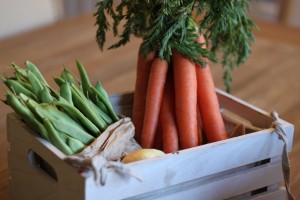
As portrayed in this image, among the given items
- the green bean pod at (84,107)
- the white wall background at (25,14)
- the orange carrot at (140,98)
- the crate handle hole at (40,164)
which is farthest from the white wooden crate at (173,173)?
the white wall background at (25,14)

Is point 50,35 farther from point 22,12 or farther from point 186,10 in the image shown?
point 186,10

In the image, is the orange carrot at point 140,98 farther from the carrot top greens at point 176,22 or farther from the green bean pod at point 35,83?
the green bean pod at point 35,83

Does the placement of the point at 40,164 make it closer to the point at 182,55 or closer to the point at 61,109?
the point at 61,109

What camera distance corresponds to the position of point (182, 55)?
3.62ft

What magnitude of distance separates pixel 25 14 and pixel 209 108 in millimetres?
1185

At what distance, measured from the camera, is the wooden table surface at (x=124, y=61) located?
162 cm

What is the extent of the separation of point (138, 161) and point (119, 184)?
0.05 m

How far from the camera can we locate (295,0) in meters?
3.26

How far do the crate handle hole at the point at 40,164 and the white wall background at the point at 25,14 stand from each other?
1076 millimetres

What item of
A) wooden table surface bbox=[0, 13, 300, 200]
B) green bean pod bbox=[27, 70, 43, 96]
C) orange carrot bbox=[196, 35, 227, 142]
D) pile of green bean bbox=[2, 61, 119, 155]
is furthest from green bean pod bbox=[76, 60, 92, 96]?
wooden table surface bbox=[0, 13, 300, 200]

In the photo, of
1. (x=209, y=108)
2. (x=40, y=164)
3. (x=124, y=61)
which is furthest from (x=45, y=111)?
(x=124, y=61)

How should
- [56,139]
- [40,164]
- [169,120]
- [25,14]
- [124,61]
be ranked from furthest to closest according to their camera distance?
[25,14]
[124,61]
[169,120]
[40,164]
[56,139]

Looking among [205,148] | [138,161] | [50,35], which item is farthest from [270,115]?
[50,35]

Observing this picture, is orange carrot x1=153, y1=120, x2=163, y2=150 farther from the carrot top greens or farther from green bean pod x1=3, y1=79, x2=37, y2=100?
green bean pod x1=3, y1=79, x2=37, y2=100
